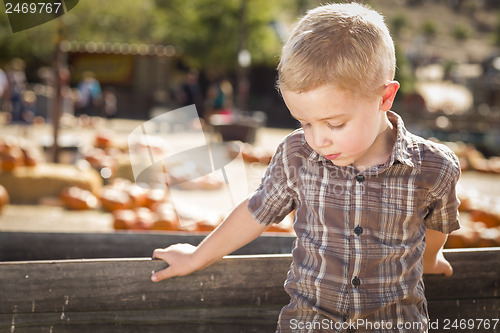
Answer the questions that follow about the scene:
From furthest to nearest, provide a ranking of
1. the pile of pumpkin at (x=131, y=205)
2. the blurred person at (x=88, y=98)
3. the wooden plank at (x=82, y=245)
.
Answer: the blurred person at (x=88, y=98) < the pile of pumpkin at (x=131, y=205) < the wooden plank at (x=82, y=245)

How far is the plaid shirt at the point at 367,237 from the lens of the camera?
150 cm

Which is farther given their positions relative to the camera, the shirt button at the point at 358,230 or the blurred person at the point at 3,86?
the blurred person at the point at 3,86

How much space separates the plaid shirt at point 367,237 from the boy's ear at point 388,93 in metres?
0.14

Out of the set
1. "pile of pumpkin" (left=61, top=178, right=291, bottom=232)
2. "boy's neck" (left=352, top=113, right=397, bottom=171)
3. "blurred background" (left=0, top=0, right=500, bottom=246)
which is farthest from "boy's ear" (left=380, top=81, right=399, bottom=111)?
"pile of pumpkin" (left=61, top=178, right=291, bottom=232)

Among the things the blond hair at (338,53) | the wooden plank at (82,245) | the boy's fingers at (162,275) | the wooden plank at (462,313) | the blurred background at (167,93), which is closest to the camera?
the blond hair at (338,53)

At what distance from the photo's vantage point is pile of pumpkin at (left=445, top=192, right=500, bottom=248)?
4129mm

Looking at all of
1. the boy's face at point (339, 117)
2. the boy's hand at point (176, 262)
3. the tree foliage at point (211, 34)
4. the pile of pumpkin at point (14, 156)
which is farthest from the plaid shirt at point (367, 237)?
the tree foliage at point (211, 34)

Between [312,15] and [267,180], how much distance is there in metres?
0.51

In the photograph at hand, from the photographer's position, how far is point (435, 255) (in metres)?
1.75

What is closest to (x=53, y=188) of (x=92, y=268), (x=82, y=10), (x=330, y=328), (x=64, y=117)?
(x=92, y=268)

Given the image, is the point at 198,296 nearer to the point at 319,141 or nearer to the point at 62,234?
the point at 319,141

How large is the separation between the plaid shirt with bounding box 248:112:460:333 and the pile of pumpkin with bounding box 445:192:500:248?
8.95ft

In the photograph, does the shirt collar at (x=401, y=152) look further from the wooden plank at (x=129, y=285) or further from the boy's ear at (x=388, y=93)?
the wooden plank at (x=129, y=285)

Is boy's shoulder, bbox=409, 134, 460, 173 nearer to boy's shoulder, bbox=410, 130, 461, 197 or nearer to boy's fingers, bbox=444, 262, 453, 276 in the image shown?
boy's shoulder, bbox=410, 130, 461, 197
